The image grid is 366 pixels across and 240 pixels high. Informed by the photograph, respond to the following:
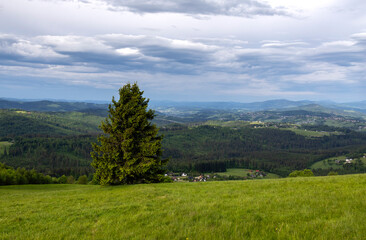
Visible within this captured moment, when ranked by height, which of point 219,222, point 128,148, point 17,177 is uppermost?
point 219,222

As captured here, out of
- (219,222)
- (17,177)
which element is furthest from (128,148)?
(17,177)

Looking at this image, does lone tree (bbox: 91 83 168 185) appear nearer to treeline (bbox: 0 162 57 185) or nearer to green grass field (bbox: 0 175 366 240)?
green grass field (bbox: 0 175 366 240)

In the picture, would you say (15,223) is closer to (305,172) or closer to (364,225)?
(364,225)

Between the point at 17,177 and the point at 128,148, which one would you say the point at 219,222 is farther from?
the point at 17,177

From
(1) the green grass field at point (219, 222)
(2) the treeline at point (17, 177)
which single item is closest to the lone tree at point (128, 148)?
(1) the green grass field at point (219, 222)

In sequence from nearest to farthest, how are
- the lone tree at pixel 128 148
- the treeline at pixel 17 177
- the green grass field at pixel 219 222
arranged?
the green grass field at pixel 219 222
the lone tree at pixel 128 148
the treeline at pixel 17 177

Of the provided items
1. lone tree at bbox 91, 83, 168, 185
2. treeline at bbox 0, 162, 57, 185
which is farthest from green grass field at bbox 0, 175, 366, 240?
treeline at bbox 0, 162, 57, 185

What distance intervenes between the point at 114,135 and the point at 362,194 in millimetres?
26289

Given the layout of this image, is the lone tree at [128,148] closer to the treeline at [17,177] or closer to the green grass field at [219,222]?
the green grass field at [219,222]

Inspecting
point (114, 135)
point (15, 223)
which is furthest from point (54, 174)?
point (15, 223)

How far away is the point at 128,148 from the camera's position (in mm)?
28297

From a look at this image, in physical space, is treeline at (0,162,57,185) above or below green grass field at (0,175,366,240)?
below

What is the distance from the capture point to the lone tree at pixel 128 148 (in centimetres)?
2781

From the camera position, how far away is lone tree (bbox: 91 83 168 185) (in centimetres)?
2781
